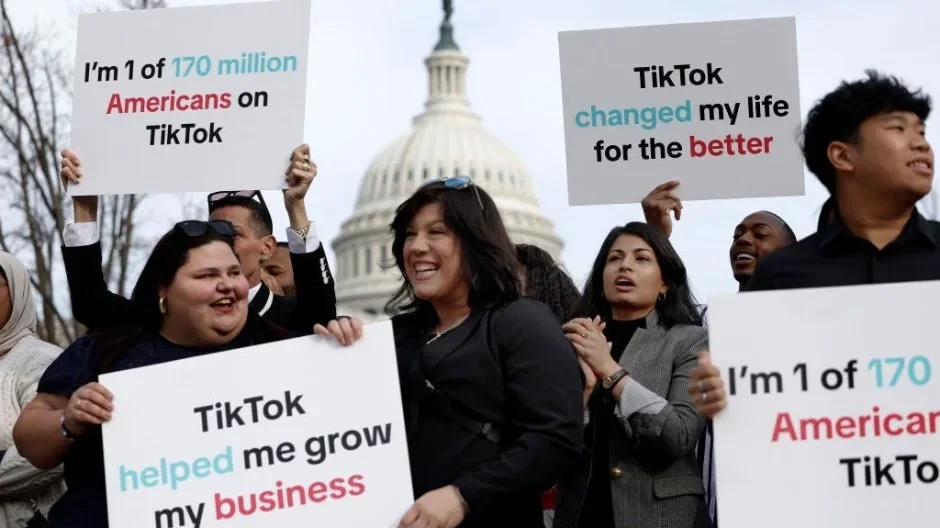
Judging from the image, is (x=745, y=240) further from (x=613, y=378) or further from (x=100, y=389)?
(x=100, y=389)

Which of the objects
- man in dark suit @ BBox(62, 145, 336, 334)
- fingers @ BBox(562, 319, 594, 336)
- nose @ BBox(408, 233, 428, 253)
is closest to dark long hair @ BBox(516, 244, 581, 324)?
fingers @ BBox(562, 319, 594, 336)

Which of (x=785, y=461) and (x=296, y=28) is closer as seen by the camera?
(x=785, y=461)

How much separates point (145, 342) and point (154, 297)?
0.48 feet

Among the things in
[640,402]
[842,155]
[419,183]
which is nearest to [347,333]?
[640,402]

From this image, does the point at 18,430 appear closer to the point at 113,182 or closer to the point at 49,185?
the point at 113,182

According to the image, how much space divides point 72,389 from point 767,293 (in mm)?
2152

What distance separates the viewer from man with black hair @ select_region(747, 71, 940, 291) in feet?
17.7

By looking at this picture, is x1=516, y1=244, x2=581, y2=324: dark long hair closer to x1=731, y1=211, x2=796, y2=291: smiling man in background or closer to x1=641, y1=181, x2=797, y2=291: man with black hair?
x1=641, y1=181, x2=797, y2=291: man with black hair

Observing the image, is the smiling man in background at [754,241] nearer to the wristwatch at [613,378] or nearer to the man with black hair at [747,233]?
Result: the man with black hair at [747,233]

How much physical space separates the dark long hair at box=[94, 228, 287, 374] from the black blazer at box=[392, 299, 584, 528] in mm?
642

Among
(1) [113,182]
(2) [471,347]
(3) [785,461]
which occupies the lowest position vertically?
(3) [785,461]

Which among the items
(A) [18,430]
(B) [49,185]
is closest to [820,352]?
(A) [18,430]

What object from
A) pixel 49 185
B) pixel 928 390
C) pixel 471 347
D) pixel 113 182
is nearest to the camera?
pixel 928 390

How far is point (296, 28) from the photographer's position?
6.91 meters
